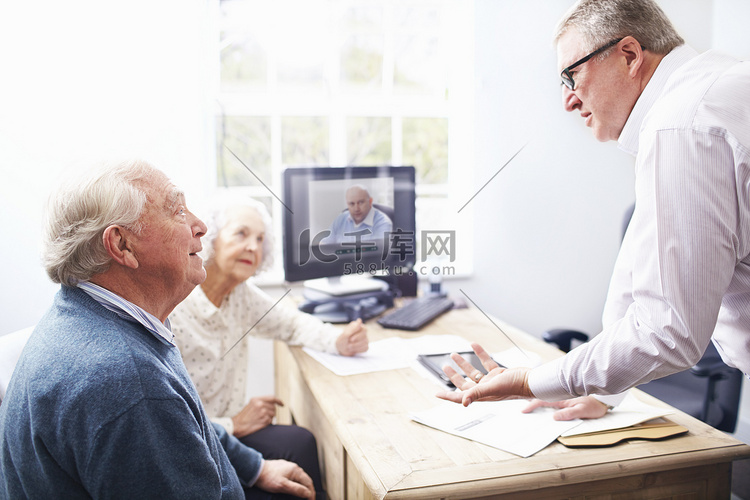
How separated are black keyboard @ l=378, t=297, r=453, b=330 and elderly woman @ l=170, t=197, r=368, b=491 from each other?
28 centimetres

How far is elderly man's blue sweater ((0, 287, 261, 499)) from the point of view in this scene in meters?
0.78

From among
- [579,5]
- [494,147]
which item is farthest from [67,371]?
[494,147]

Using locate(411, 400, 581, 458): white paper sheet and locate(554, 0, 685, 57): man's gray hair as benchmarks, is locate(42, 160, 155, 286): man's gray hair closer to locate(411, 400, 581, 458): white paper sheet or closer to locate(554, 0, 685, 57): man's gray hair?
locate(411, 400, 581, 458): white paper sheet

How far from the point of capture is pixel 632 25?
105 centimetres

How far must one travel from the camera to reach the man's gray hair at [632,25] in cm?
106

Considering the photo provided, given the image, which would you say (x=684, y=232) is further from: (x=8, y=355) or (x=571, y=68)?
(x=8, y=355)

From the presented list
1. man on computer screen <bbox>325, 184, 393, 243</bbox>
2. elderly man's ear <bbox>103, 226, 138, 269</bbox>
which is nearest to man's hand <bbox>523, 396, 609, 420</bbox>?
elderly man's ear <bbox>103, 226, 138, 269</bbox>

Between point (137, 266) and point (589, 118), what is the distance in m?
0.91

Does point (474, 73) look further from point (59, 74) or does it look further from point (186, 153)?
point (59, 74)

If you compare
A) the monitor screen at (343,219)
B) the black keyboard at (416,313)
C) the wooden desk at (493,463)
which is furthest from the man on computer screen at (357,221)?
the wooden desk at (493,463)

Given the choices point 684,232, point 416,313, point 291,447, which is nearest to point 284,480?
point 291,447

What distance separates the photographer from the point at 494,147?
8.13 feet

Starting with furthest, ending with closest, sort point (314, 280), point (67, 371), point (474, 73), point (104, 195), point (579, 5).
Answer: point (474, 73) < point (314, 280) < point (579, 5) < point (104, 195) < point (67, 371)

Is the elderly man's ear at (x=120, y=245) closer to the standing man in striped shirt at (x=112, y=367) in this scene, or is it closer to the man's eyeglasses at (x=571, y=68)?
the standing man in striped shirt at (x=112, y=367)
